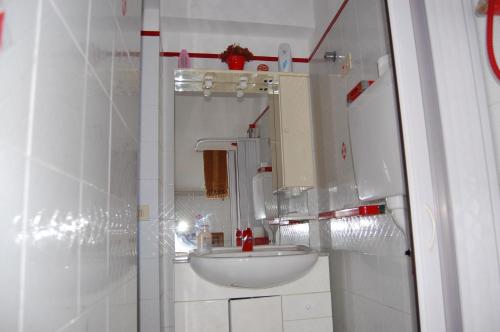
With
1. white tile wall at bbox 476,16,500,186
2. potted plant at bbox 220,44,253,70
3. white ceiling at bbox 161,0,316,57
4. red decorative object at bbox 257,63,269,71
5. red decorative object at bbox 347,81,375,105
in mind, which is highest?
white ceiling at bbox 161,0,316,57

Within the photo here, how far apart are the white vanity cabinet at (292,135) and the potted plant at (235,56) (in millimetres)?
266

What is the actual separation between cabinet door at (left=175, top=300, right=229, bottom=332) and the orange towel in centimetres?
64

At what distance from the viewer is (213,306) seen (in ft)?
5.91

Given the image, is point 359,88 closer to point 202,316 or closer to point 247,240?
point 247,240

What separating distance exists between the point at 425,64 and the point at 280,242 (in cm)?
164

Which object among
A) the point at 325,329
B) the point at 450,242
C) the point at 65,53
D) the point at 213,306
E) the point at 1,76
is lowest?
the point at 325,329

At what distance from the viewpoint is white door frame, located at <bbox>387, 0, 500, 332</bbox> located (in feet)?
2.40

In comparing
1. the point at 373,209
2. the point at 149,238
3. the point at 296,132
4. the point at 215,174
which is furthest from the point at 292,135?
the point at 149,238

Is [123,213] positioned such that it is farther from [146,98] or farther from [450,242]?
[146,98]

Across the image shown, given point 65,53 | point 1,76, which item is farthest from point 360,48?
point 1,76

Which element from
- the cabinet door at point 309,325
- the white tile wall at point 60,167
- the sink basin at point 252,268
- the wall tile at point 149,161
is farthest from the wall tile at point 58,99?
the cabinet door at point 309,325

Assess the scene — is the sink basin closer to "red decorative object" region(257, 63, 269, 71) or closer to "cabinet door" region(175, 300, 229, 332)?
"cabinet door" region(175, 300, 229, 332)

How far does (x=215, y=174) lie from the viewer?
7.30 feet

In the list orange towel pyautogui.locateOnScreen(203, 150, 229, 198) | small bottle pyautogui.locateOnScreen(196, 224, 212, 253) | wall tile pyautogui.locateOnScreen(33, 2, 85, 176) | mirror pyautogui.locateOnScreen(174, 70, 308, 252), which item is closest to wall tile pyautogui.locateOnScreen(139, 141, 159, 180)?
mirror pyautogui.locateOnScreen(174, 70, 308, 252)
